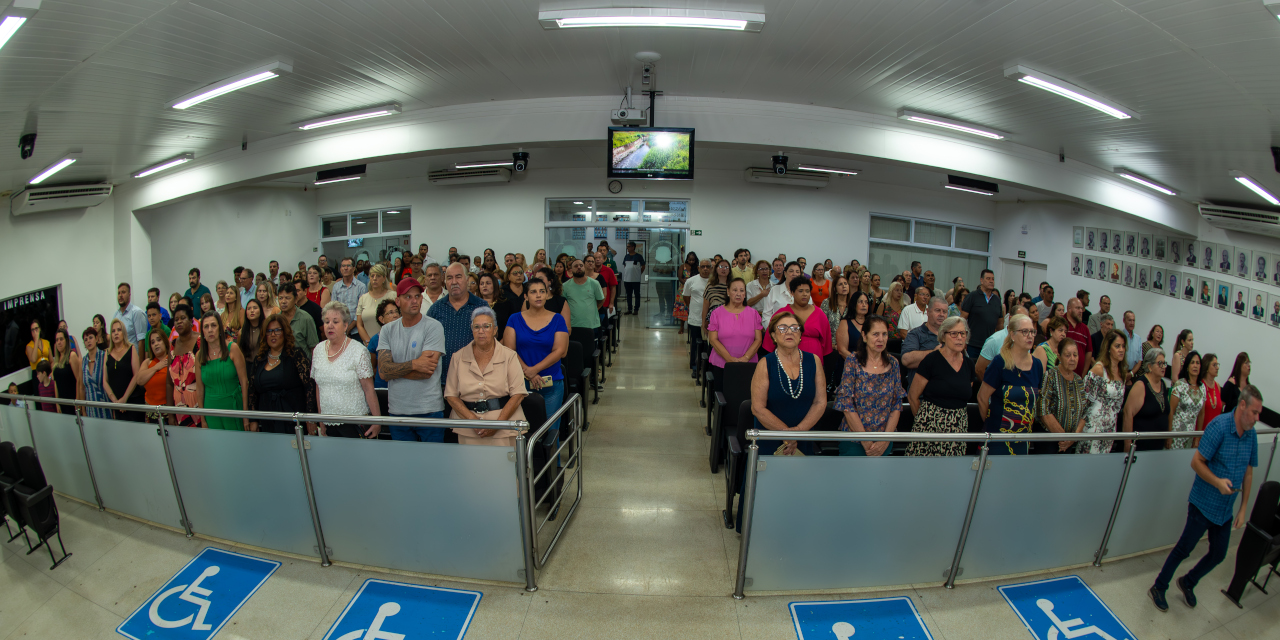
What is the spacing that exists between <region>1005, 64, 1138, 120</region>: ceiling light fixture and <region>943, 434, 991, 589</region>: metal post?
3.71 m

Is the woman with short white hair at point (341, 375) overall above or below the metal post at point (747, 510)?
above

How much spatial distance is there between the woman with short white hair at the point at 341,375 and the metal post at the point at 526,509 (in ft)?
4.28

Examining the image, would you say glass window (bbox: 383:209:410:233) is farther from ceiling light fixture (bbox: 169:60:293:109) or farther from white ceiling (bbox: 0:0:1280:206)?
ceiling light fixture (bbox: 169:60:293:109)

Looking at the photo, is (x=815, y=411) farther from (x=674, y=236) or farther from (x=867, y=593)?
(x=674, y=236)

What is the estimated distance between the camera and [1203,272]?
948 centimetres

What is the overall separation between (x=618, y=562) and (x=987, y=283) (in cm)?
584

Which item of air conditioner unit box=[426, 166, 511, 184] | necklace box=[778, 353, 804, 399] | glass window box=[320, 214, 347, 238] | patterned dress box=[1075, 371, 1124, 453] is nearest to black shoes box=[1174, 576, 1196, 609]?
patterned dress box=[1075, 371, 1124, 453]

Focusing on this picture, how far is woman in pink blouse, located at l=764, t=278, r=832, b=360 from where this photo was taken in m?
4.76

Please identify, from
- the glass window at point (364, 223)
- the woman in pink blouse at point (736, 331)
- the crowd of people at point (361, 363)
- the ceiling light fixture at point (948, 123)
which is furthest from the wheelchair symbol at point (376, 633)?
the glass window at point (364, 223)

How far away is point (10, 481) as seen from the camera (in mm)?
3736

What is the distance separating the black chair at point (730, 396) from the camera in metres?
4.14

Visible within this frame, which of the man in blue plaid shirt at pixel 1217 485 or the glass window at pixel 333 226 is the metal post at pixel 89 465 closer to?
the man in blue plaid shirt at pixel 1217 485

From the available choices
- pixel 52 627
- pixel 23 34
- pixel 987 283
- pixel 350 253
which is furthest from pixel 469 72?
pixel 350 253

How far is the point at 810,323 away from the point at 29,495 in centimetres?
558
